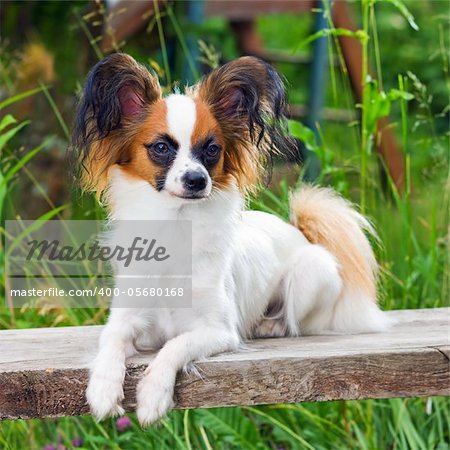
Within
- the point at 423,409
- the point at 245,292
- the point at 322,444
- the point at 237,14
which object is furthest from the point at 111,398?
the point at 237,14

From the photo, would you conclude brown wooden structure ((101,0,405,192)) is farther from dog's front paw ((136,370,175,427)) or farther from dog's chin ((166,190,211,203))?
dog's front paw ((136,370,175,427))

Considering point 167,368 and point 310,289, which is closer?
point 167,368

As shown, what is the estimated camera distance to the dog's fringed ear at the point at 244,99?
2.66 metres

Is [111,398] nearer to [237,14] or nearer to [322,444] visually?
[322,444]

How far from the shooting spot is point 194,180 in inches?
97.0

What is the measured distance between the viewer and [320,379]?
2514 millimetres

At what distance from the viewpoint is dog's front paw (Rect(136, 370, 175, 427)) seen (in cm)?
237

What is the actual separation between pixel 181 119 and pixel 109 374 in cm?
71

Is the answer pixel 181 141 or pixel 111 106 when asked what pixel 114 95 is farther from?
pixel 181 141

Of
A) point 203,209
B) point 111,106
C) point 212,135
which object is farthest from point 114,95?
point 203,209

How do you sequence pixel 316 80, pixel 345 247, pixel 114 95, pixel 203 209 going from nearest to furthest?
pixel 114 95, pixel 203 209, pixel 345 247, pixel 316 80

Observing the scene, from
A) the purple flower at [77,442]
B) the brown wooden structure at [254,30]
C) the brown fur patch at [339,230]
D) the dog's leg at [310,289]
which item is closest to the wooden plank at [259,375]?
the dog's leg at [310,289]

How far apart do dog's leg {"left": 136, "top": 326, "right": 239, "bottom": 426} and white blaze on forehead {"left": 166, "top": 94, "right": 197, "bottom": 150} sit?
52 centimetres

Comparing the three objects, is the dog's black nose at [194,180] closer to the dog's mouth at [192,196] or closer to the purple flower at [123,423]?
the dog's mouth at [192,196]
